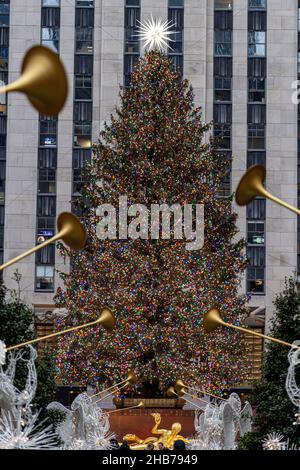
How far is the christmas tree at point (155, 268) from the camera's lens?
46.7m

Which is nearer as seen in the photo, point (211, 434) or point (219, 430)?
point (219, 430)

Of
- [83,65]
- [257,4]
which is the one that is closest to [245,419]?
[83,65]

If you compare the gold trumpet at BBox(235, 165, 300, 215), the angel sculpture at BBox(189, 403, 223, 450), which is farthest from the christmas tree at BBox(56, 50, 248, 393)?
the gold trumpet at BBox(235, 165, 300, 215)

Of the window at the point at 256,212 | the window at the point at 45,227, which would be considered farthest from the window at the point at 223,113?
the window at the point at 45,227

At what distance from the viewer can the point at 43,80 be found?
10.6 meters

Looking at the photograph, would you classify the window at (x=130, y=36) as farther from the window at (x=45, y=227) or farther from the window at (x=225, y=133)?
the window at (x=45, y=227)

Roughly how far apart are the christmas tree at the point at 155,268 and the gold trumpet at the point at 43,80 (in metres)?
35.7

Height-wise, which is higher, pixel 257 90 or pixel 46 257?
pixel 257 90

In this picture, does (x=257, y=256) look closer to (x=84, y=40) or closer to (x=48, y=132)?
(x=48, y=132)

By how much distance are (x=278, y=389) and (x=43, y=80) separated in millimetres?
26107

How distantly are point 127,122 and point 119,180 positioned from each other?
2.42 m

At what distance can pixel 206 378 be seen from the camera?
1868 inches

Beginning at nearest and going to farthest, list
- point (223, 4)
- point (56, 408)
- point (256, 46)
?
point (56, 408) → point (256, 46) → point (223, 4)
